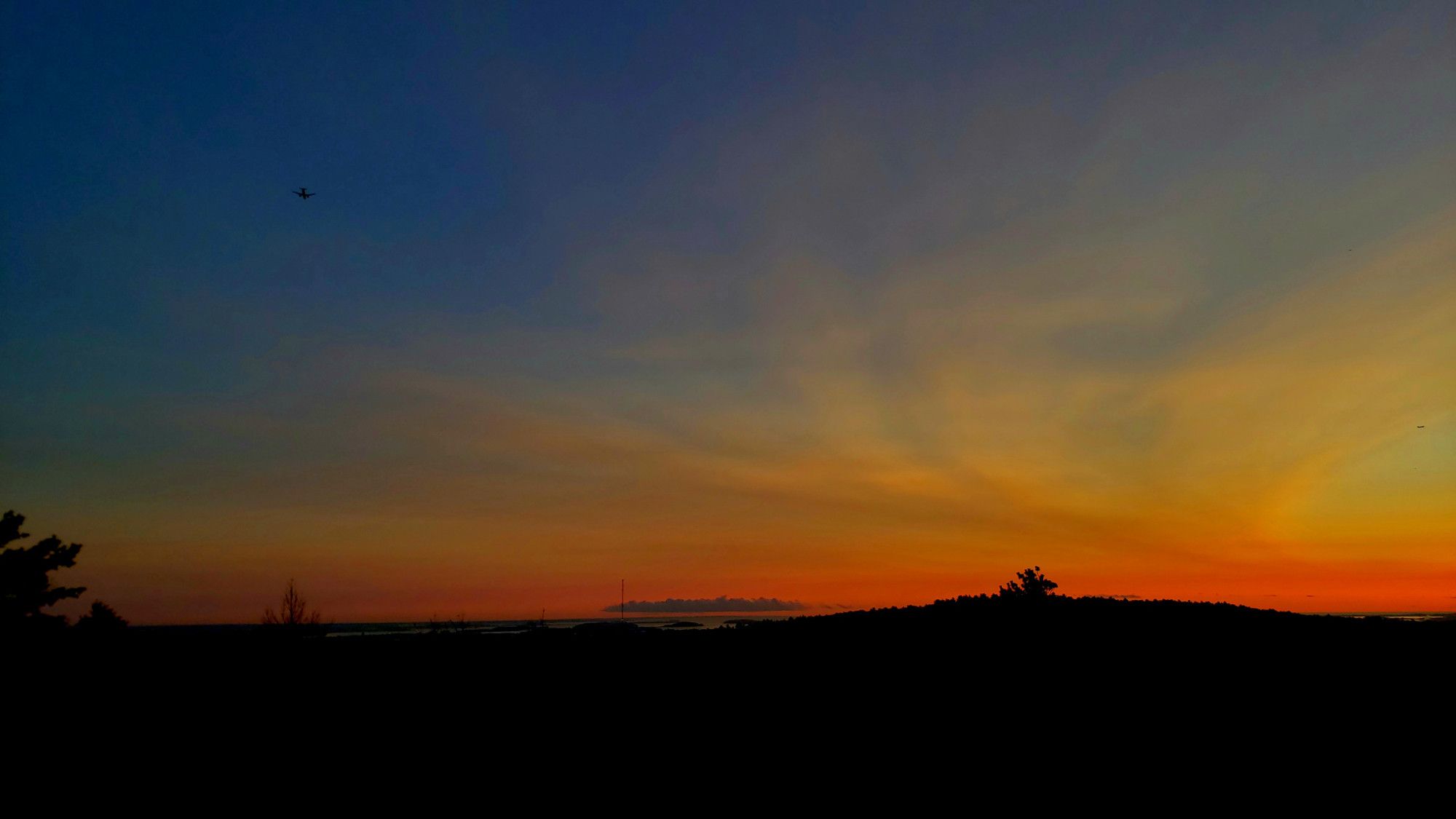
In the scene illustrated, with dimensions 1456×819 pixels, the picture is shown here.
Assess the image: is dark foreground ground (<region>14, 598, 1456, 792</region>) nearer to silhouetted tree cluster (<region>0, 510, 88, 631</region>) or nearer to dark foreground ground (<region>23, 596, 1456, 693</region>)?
dark foreground ground (<region>23, 596, 1456, 693</region>)

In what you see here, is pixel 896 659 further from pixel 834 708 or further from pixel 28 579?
pixel 28 579

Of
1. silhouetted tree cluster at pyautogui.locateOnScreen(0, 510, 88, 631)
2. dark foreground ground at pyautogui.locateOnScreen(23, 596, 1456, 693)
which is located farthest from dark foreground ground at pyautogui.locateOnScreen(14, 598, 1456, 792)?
silhouetted tree cluster at pyautogui.locateOnScreen(0, 510, 88, 631)

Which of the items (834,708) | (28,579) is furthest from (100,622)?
(834,708)

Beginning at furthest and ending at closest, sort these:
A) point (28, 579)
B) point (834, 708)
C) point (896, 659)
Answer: point (28, 579) → point (896, 659) → point (834, 708)

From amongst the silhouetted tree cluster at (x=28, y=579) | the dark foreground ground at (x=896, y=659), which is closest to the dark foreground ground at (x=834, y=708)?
the dark foreground ground at (x=896, y=659)

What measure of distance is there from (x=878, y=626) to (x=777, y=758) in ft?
34.0

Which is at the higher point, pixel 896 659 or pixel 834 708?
pixel 896 659

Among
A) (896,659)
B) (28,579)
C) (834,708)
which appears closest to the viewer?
(834,708)

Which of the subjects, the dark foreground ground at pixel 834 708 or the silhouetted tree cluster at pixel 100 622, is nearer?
the dark foreground ground at pixel 834 708

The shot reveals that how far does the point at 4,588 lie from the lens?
31.0m

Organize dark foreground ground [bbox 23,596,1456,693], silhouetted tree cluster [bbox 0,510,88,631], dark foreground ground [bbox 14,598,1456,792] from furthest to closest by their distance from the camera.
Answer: silhouetted tree cluster [bbox 0,510,88,631], dark foreground ground [bbox 23,596,1456,693], dark foreground ground [bbox 14,598,1456,792]

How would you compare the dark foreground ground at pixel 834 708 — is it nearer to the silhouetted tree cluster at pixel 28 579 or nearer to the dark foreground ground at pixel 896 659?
the dark foreground ground at pixel 896 659

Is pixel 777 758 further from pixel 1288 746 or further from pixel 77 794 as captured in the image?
pixel 77 794

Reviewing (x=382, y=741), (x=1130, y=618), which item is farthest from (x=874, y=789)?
(x=1130, y=618)
